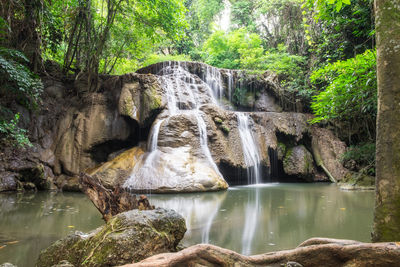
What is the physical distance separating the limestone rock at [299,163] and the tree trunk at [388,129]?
995cm

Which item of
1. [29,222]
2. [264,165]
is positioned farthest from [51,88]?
[264,165]

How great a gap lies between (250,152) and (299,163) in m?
2.69

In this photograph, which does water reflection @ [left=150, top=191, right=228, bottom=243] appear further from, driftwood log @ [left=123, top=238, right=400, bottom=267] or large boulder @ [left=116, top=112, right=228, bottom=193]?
driftwood log @ [left=123, top=238, right=400, bottom=267]

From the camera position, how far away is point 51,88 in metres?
11.5

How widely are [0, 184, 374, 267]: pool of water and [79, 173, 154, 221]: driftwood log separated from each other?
2.32 feet

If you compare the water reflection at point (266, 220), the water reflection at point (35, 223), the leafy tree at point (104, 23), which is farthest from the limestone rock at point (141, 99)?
the water reflection at point (35, 223)

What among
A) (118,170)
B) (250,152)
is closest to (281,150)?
(250,152)

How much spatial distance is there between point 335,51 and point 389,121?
10435 mm

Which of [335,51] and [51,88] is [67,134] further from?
[335,51]

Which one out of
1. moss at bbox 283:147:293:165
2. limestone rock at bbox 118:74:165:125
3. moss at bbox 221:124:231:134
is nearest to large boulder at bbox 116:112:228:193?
limestone rock at bbox 118:74:165:125

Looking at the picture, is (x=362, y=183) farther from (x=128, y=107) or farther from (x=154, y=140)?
(x=128, y=107)

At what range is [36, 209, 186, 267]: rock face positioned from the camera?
7.25ft

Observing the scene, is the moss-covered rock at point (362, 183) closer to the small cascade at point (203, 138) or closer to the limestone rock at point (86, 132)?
the small cascade at point (203, 138)

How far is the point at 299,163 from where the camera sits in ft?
39.2
